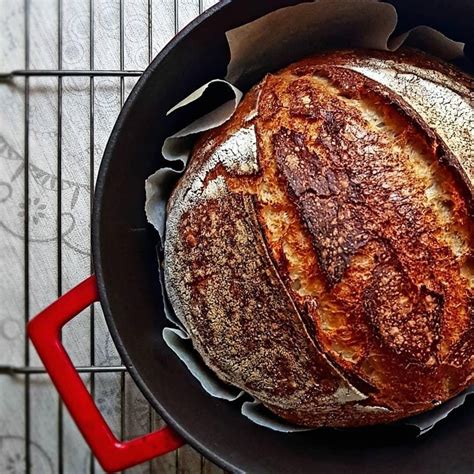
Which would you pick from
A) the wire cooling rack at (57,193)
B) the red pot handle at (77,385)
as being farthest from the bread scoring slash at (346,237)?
the wire cooling rack at (57,193)

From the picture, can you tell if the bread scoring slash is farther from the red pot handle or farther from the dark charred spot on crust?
the red pot handle

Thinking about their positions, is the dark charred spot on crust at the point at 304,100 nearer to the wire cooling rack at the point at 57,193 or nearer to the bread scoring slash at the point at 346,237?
the bread scoring slash at the point at 346,237

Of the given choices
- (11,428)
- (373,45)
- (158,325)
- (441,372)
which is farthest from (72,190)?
(441,372)

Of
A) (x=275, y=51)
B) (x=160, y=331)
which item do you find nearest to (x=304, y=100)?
(x=275, y=51)

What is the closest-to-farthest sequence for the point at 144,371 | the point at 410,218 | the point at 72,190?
the point at 410,218 → the point at 144,371 → the point at 72,190

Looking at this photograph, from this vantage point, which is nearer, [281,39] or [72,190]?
[281,39]

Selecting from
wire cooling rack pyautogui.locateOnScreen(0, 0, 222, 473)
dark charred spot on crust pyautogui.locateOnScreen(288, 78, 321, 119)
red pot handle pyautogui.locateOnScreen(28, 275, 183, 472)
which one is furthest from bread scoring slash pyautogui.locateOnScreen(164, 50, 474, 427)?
wire cooling rack pyautogui.locateOnScreen(0, 0, 222, 473)

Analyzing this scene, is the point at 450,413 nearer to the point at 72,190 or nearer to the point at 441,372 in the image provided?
the point at 441,372

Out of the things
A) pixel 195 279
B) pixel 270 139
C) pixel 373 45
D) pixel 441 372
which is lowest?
pixel 441 372
